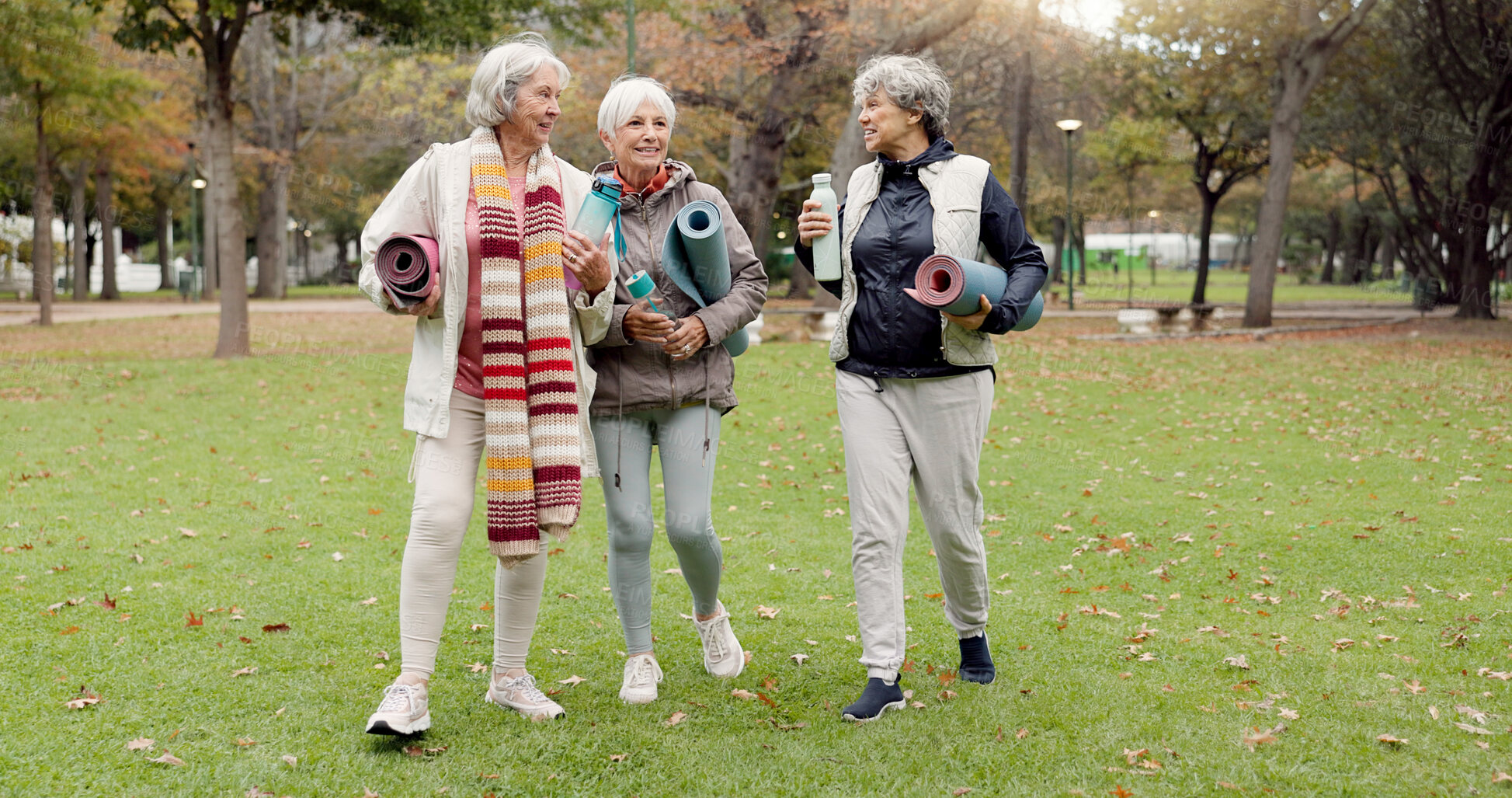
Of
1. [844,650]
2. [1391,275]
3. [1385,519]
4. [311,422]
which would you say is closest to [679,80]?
[311,422]

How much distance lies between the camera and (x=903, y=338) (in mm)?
3777

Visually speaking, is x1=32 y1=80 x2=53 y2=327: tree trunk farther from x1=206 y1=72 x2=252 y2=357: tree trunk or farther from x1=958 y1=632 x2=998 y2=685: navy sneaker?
x1=958 y1=632 x2=998 y2=685: navy sneaker

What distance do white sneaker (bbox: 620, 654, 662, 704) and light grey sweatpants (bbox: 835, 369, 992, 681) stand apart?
692 mm

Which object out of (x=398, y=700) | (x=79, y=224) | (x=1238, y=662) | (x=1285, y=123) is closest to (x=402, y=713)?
(x=398, y=700)

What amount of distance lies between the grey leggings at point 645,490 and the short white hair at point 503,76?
0.97 metres

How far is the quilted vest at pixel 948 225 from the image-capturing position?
12.3 feet

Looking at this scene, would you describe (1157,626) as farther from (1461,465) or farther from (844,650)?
(1461,465)

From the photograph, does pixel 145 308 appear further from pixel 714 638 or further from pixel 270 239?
pixel 714 638

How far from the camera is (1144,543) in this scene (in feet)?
20.6

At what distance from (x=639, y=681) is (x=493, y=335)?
4.12 feet

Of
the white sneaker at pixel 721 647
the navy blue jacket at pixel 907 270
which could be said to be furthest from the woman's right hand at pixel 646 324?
the white sneaker at pixel 721 647

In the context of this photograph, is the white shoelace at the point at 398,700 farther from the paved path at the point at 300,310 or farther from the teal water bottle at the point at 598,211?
the paved path at the point at 300,310

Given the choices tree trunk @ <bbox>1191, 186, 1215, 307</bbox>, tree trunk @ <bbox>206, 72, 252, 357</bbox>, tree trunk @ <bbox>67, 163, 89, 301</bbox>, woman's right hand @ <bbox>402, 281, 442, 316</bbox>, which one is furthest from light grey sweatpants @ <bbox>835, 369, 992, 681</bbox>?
tree trunk @ <bbox>67, 163, 89, 301</bbox>

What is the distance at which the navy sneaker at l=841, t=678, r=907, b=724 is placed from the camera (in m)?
3.74
